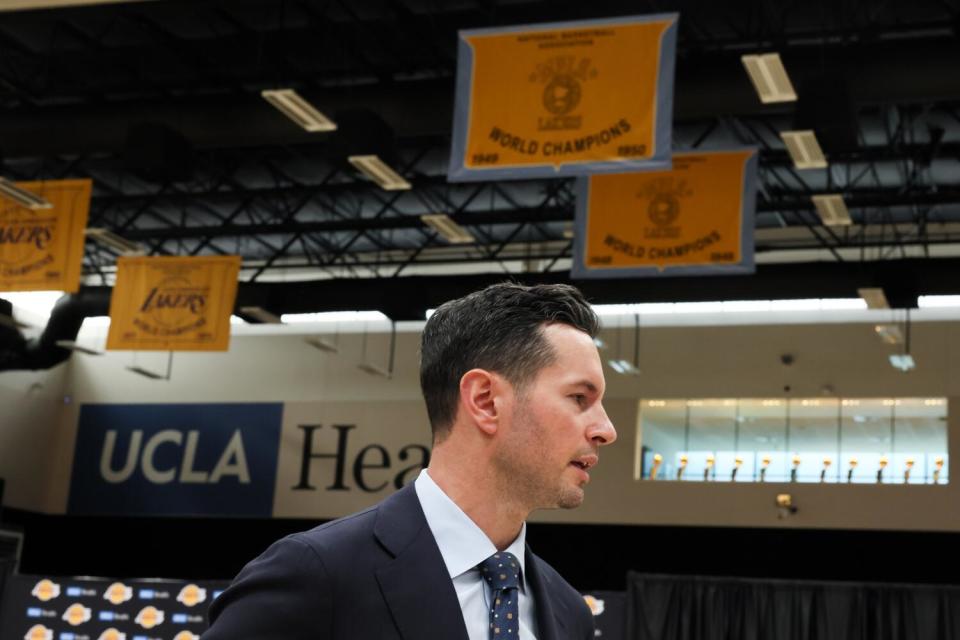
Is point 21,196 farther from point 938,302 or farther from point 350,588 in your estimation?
point 938,302

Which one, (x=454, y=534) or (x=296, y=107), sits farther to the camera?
(x=296, y=107)

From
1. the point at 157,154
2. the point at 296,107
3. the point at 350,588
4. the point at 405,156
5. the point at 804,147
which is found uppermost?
the point at 405,156

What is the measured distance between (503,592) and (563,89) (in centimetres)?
801

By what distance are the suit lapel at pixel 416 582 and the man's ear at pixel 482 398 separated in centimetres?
16

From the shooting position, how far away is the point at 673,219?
1232cm

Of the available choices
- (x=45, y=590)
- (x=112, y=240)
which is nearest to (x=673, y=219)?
(x=112, y=240)

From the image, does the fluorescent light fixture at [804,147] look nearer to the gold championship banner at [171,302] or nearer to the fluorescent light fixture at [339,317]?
the gold championship banner at [171,302]

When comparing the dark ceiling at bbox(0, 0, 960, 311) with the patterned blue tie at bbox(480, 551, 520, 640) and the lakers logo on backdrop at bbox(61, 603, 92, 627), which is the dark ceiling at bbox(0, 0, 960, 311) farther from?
the patterned blue tie at bbox(480, 551, 520, 640)

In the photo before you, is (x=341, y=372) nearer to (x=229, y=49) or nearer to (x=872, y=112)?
(x=229, y=49)

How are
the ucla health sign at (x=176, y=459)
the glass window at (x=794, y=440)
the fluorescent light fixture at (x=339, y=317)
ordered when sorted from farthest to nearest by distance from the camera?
the fluorescent light fixture at (x=339, y=317)
the ucla health sign at (x=176, y=459)
the glass window at (x=794, y=440)

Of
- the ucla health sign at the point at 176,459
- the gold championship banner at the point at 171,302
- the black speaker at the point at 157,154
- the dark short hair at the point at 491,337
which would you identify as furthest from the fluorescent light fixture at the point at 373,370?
the dark short hair at the point at 491,337

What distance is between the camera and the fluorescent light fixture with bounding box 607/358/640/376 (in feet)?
64.1

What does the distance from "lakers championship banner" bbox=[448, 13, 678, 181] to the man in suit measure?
7352mm

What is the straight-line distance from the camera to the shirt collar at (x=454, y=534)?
6.17 ft
